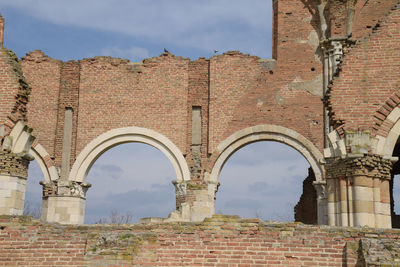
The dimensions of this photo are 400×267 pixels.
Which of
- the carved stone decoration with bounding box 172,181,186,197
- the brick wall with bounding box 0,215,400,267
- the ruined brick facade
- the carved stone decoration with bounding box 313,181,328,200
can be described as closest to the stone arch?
the ruined brick facade

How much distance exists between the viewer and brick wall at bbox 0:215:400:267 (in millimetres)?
7812

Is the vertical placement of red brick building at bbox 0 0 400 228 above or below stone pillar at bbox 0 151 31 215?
above

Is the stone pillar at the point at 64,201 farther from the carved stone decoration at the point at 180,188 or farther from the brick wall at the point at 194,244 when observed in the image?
the brick wall at the point at 194,244

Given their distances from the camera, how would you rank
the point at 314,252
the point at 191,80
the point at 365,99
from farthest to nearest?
the point at 191,80 → the point at 365,99 → the point at 314,252

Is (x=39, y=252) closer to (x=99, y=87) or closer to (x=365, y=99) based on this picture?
(x=365, y=99)

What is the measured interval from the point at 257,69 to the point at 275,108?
52.4 inches

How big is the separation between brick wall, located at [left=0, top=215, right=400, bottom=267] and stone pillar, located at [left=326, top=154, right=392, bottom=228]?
1996mm

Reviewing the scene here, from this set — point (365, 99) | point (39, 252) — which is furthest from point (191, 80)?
point (39, 252)

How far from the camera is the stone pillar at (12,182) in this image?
11.3m

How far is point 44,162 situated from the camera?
58.4 ft

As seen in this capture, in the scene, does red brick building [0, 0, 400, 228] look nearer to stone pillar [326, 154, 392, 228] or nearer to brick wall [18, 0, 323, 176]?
brick wall [18, 0, 323, 176]

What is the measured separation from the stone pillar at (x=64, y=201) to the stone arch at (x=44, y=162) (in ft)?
0.71

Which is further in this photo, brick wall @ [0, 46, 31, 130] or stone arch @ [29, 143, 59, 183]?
stone arch @ [29, 143, 59, 183]

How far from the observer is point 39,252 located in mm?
8250
